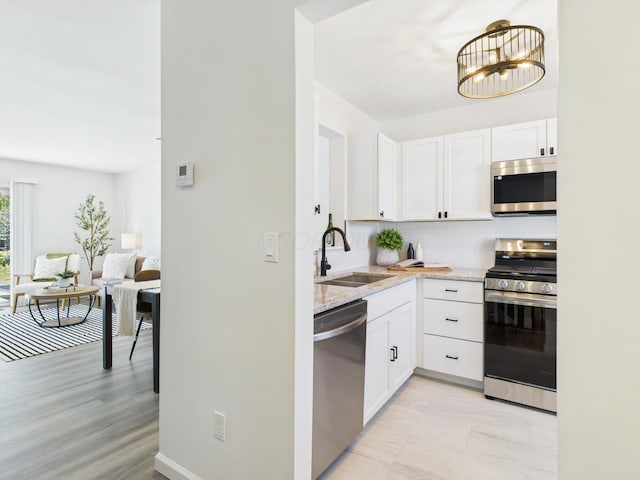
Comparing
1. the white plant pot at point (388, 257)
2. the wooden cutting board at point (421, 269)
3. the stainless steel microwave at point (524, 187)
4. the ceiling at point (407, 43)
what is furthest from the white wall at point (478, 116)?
the wooden cutting board at point (421, 269)

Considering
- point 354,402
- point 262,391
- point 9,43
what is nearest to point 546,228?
point 354,402

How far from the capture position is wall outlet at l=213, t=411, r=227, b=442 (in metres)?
1.50

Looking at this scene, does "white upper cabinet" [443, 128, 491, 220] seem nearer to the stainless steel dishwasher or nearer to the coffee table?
the stainless steel dishwasher

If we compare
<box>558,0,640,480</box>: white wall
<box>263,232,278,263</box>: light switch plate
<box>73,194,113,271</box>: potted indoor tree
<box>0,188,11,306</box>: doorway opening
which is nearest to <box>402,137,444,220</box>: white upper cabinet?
<box>263,232,278,263</box>: light switch plate

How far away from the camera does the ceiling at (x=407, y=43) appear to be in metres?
1.89

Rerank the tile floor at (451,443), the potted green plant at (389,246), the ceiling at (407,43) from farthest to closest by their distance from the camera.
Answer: the potted green plant at (389,246) < the ceiling at (407,43) < the tile floor at (451,443)

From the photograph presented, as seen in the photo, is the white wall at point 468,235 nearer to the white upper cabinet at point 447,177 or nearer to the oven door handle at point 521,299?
the white upper cabinet at point 447,177

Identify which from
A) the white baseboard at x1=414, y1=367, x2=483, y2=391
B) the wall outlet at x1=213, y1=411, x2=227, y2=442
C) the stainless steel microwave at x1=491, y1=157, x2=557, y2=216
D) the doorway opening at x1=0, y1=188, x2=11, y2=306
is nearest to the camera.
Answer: the wall outlet at x1=213, y1=411, x2=227, y2=442

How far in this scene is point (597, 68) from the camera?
0.77 m

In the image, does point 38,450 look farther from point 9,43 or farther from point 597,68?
point 597,68

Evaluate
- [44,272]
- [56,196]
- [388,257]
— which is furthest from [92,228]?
[388,257]

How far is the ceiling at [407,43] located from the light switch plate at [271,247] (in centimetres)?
143

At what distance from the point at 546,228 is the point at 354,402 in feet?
7.49

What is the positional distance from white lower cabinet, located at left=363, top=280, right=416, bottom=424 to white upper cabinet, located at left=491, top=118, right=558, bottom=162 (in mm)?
1333
